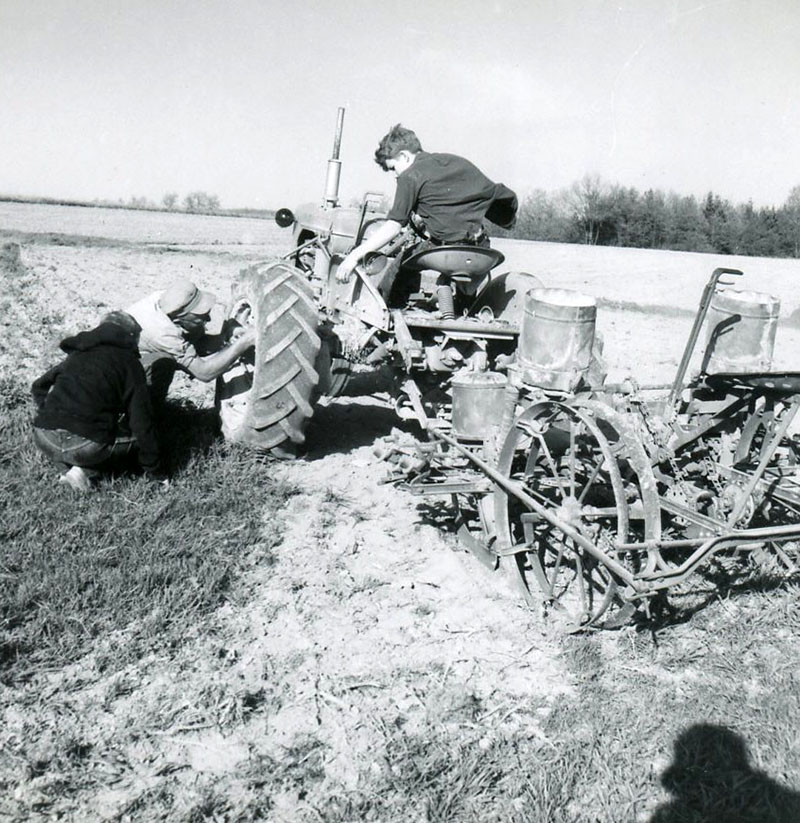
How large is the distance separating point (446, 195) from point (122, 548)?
287 cm

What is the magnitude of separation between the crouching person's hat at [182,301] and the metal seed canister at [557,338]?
6.62 ft

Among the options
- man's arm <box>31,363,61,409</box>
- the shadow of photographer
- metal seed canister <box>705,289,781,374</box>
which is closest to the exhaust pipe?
man's arm <box>31,363,61,409</box>

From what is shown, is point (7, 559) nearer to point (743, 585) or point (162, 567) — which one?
point (162, 567)

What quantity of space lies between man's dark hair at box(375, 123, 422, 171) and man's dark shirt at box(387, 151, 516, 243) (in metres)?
0.14

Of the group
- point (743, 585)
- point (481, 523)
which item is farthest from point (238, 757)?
point (743, 585)

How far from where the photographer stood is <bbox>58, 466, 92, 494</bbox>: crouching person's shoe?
4246 mm

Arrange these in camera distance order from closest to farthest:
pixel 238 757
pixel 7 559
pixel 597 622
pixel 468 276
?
pixel 238 757
pixel 597 622
pixel 7 559
pixel 468 276

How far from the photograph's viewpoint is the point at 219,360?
475cm

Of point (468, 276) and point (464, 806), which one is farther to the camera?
point (468, 276)

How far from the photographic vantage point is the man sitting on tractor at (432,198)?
4789 millimetres

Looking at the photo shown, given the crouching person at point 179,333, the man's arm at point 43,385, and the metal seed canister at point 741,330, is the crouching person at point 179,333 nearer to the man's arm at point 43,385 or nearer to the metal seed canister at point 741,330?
the man's arm at point 43,385

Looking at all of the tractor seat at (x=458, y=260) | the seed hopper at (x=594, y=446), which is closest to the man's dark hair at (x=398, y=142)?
the tractor seat at (x=458, y=260)

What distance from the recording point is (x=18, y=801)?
2338 millimetres

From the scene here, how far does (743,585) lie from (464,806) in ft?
6.93
